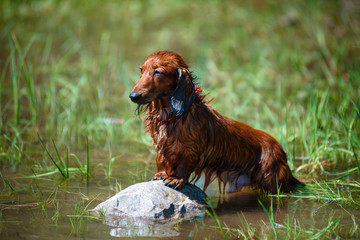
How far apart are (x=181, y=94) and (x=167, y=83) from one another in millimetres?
134

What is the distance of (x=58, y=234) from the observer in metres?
3.31

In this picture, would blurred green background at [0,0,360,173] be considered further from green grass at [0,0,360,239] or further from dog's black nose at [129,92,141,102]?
dog's black nose at [129,92,141,102]

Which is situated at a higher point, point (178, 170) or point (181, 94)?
point (181, 94)

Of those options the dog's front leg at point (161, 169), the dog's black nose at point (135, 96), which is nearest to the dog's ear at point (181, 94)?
the dog's black nose at point (135, 96)

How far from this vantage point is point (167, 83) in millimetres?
3777

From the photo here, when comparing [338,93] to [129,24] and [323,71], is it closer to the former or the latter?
[323,71]

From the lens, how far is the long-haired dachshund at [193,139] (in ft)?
12.4

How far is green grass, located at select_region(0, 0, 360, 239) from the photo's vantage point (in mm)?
4543

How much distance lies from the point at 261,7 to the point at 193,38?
2.17m

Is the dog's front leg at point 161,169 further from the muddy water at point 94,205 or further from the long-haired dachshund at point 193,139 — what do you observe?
the muddy water at point 94,205

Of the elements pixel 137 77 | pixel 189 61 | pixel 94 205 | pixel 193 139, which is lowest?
pixel 94 205

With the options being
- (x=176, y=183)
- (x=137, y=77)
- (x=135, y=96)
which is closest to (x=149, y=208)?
(x=176, y=183)

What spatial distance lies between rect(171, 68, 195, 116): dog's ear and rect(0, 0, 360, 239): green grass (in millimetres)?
704

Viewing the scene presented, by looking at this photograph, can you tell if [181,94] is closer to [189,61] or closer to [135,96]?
[135,96]
